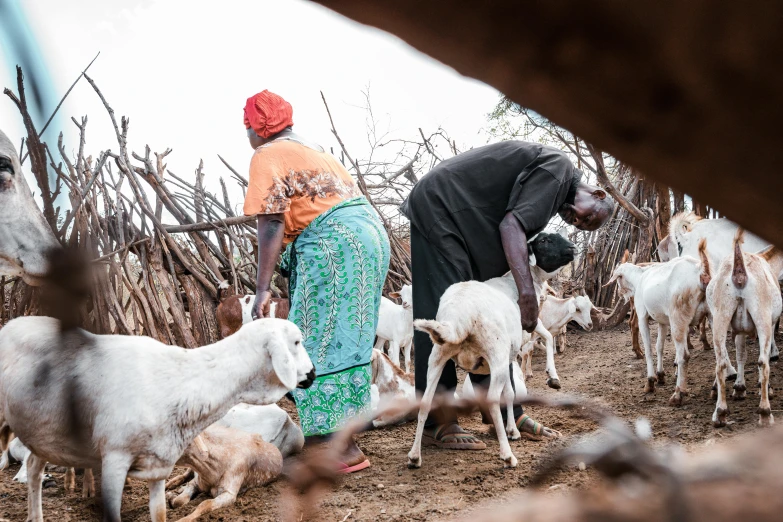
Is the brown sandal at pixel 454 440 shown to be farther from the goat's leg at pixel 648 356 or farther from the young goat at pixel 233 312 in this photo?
the young goat at pixel 233 312

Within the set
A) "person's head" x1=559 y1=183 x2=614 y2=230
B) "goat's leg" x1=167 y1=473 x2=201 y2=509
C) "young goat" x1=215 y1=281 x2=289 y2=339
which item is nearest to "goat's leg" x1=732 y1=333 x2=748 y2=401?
"person's head" x1=559 y1=183 x2=614 y2=230

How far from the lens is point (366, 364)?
3.56m

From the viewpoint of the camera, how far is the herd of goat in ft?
7.77

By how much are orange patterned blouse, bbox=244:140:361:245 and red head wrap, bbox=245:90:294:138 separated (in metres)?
0.14

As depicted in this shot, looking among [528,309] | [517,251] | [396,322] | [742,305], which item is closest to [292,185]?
[517,251]

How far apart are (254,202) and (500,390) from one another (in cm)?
177

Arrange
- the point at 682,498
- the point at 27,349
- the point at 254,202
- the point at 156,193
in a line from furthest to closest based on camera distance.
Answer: the point at 156,193
the point at 254,202
the point at 27,349
the point at 682,498

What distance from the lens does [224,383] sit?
2.64m

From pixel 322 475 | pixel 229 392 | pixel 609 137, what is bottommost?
pixel 229 392

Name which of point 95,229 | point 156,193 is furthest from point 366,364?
point 156,193

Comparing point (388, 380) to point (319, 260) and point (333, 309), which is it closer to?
point (333, 309)

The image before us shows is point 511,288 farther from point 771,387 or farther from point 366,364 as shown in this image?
point 771,387

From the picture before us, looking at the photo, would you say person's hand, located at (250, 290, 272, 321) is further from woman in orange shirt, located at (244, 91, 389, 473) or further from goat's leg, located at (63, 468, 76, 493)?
goat's leg, located at (63, 468, 76, 493)

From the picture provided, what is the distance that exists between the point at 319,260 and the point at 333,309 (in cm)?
29
